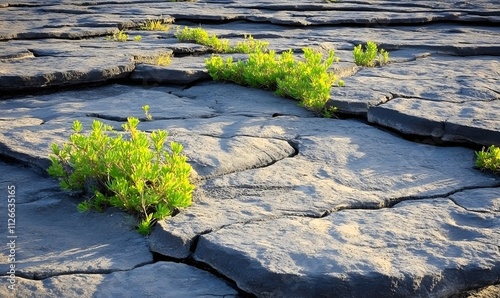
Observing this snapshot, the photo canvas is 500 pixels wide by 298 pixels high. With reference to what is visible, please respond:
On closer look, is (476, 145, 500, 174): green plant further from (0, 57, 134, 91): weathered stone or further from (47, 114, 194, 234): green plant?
(0, 57, 134, 91): weathered stone

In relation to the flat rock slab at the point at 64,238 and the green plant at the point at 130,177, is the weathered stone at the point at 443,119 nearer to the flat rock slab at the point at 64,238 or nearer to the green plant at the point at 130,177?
the green plant at the point at 130,177

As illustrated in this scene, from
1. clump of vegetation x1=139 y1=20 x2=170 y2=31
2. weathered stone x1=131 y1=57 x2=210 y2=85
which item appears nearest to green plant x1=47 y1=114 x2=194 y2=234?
weathered stone x1=131 y1=57 x2=210 y2=85

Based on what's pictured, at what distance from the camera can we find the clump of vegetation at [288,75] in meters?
4.65

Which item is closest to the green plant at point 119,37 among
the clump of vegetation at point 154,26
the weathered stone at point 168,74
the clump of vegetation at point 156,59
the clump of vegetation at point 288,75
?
the clump of vegetation at point 154,26

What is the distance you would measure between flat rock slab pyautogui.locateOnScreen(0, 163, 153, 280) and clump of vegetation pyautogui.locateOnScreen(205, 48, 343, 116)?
6.43 ft

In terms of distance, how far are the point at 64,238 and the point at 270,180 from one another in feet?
3.37

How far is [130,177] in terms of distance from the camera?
9.70 ft

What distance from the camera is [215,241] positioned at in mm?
2682

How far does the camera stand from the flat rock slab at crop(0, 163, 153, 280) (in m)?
2.62

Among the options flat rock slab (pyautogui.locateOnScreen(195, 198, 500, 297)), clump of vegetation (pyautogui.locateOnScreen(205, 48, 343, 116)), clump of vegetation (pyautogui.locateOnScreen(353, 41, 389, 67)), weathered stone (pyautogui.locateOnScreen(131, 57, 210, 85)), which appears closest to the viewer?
flat rock slab (pyautogui.locateOnScreen(195, 198, 500, 297))

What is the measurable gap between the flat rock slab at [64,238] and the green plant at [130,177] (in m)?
0.06

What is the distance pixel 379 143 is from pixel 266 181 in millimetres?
956

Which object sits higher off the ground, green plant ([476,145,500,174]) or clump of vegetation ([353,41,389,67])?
clump of vegetation ([353,41,389,67])

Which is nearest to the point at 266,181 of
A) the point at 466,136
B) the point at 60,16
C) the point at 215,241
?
the point at 215,241
